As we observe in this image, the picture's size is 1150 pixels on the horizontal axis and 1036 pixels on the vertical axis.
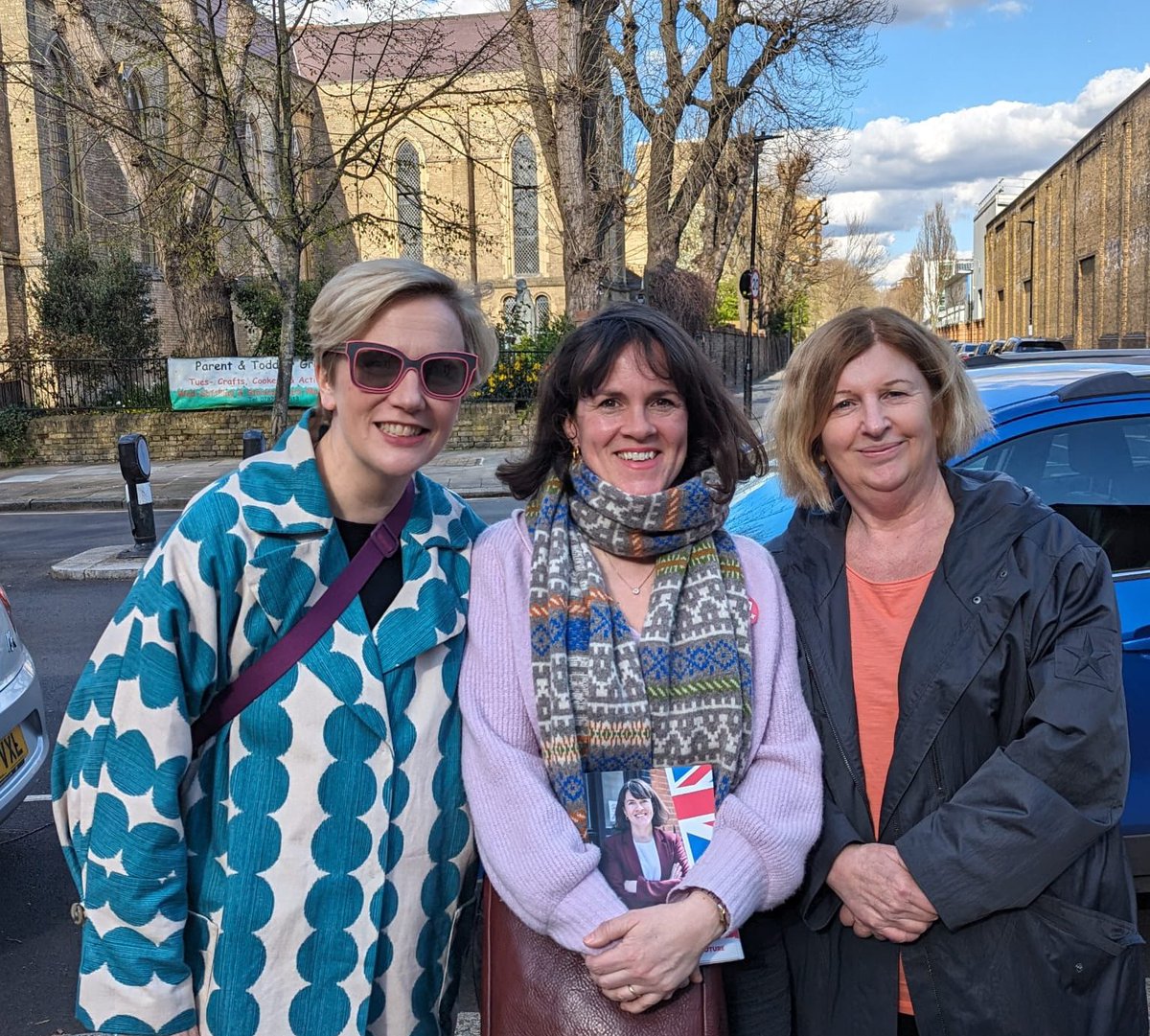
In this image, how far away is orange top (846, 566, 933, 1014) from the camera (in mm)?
2045

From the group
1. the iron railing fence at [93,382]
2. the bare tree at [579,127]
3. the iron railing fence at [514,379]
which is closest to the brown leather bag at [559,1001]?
the bare tree at [579,127]

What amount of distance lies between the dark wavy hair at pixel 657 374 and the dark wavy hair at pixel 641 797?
0.61 m

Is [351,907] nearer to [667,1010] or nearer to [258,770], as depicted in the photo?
[258,770]

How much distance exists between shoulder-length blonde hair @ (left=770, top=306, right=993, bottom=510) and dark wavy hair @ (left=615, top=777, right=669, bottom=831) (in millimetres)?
771

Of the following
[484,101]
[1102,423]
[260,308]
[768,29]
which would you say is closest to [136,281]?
[260,308]

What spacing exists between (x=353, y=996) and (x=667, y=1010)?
22.3 inches

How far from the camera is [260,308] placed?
23.2 metres

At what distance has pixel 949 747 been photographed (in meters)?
1.97

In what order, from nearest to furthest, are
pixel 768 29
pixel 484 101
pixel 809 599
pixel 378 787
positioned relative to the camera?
pixel 378 787
pixel 809 599
pixel 484 101
pixel 768 29

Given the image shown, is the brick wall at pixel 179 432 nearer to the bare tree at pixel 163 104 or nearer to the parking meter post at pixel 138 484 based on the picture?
the bare tree at pixel 163 104

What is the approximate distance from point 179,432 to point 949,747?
20.4m

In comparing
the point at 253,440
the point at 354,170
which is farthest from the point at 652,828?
the point at 354,170

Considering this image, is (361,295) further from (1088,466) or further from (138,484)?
(138,484)

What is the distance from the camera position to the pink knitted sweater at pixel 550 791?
1776 millimetres
